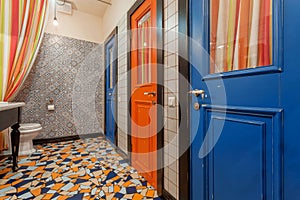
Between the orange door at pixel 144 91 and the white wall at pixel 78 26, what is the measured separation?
6.21 feet

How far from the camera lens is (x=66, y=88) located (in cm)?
349

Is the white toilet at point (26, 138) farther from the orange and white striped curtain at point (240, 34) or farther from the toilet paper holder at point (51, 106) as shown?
the orange and white striped curtain at point (240, 34)

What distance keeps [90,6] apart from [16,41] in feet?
5.15

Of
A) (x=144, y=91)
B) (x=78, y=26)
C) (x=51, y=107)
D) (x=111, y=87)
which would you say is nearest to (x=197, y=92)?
(x=144, y=91)

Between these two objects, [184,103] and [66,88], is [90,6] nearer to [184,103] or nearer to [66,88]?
[66,88]

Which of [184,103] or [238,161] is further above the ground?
[184,103]

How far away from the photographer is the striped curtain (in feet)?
8.05

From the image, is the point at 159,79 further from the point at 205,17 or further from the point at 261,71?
the point at 261,71

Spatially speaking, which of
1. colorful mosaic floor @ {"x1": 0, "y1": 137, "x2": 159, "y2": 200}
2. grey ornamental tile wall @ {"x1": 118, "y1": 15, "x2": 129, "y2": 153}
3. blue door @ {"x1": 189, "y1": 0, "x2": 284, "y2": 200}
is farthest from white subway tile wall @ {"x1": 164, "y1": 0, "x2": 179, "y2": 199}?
grey ornamental tile wall @ {"x1": 118, "y1": 15, "x2": 129, "y2": 153}

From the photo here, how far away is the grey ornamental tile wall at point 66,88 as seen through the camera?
3201 mm

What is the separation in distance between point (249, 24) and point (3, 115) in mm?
2190

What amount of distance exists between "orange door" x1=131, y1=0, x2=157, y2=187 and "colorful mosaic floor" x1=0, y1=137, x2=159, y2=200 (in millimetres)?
200

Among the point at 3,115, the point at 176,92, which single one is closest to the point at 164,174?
the point at 176,92

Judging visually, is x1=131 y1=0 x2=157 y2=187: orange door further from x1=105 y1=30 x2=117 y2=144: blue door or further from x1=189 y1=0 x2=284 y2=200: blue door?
x1=105 y1=30 x2=117 y2=144: blue door
